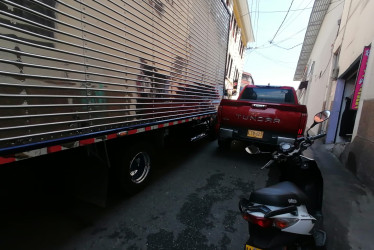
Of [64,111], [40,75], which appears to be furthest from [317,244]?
[40,75]

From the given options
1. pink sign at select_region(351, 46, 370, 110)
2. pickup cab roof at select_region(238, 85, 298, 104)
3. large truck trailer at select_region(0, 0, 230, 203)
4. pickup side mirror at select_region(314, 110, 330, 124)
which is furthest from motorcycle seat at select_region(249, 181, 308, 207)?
pink sign at select_region(351, 46, 370, 110)

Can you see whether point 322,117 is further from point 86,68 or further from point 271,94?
point 271,94

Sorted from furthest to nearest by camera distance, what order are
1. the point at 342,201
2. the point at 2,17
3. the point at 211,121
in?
the point at 211,121 → the point at 342,201 → the point at 2,17

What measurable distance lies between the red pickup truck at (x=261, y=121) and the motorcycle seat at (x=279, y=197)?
285cm

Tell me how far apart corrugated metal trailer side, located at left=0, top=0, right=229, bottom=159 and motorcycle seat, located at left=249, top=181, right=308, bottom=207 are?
175 cm

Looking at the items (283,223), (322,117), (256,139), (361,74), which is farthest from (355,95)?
(283,223)

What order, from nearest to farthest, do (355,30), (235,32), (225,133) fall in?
(225,133), (355,30), (235,32)

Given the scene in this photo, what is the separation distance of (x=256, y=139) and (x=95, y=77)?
12.4ft

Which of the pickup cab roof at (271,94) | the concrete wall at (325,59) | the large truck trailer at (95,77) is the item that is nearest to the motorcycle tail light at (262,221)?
the large truck trailer at (95,77)

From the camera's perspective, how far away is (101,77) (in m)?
2.09

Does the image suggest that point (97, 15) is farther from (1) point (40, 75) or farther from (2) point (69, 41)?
(1) point (40, 75)

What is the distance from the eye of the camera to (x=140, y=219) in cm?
253

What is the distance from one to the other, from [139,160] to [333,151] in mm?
6214

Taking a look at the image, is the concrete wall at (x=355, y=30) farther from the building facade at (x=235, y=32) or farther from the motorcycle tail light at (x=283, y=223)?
the building facade at (x=235, y=32)
